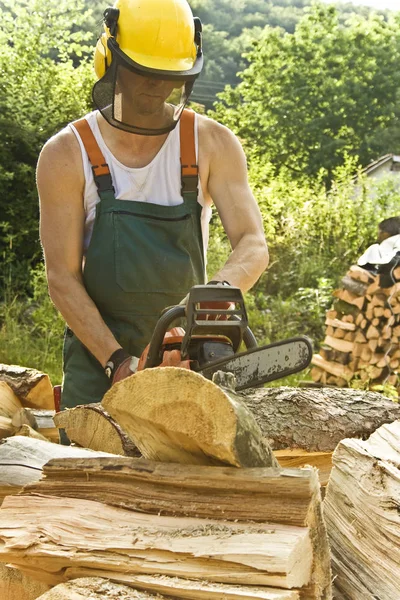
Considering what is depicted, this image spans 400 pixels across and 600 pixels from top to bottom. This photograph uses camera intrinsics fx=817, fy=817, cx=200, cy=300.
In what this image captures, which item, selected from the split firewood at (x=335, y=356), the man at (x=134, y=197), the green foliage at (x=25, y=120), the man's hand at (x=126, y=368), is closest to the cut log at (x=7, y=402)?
the man at (x=134, y=197)

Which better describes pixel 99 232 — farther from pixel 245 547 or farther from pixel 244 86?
pixel 244 86

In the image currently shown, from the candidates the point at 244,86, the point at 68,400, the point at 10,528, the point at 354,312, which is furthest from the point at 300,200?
the point at 244,86

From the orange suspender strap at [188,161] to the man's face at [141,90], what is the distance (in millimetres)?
182

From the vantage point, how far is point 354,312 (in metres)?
6.59

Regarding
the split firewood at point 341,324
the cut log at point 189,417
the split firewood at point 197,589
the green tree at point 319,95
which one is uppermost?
the cut log at point 189,417

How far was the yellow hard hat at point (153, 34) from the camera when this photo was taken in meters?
2.80

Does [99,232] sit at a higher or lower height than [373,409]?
higher

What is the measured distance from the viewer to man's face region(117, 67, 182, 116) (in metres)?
2.84

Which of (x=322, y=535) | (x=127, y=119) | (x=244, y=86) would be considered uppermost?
(x=127, y=119)

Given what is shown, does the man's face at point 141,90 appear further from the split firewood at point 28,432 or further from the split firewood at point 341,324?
the split firewood at point 341,324

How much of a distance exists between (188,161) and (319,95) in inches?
1359

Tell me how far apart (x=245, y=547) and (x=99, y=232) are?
5.35 feet

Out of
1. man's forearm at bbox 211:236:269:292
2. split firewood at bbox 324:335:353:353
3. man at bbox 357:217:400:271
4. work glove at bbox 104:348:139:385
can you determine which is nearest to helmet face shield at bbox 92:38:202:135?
man's forearm at bbox 211:236:269:292

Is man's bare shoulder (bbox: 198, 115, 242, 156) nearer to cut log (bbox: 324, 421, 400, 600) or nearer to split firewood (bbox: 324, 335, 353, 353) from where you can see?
cut log (bbox: 324, 421, 400, 600)
